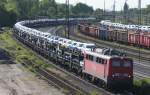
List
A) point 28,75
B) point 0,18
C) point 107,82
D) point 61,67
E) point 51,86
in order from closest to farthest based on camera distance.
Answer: point 107,82 → point 51,86 → point 28,75 → point 61,67 → point 0,18

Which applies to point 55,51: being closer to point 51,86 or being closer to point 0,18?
point 51,86

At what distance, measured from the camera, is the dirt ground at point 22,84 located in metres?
35.4

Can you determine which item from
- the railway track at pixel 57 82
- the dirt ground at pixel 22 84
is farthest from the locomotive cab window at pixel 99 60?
the dirt ground at pixel 22 84

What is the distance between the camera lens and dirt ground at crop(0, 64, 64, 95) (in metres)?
35.4

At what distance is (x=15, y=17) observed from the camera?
12938 cm

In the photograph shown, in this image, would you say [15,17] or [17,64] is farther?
[15,17]

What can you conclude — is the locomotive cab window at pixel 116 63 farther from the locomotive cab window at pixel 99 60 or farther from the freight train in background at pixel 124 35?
the freight train in background at pixel 124 35

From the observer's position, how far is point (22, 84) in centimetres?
3916

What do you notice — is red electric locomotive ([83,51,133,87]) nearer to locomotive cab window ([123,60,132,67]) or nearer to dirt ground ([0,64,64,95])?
locomotive cab window ([123,60,132,67])

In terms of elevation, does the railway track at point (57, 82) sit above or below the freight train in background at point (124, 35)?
below

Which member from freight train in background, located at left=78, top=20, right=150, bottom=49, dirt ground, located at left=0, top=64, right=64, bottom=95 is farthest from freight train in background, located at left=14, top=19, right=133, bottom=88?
freight train in background, located at left=78, top=20, right=150, bottom=49

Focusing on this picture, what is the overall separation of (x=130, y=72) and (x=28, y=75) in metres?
13.1

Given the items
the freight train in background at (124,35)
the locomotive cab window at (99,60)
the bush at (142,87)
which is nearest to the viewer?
the bush at (142,87)

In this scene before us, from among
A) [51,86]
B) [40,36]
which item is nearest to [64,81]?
[51,86]
